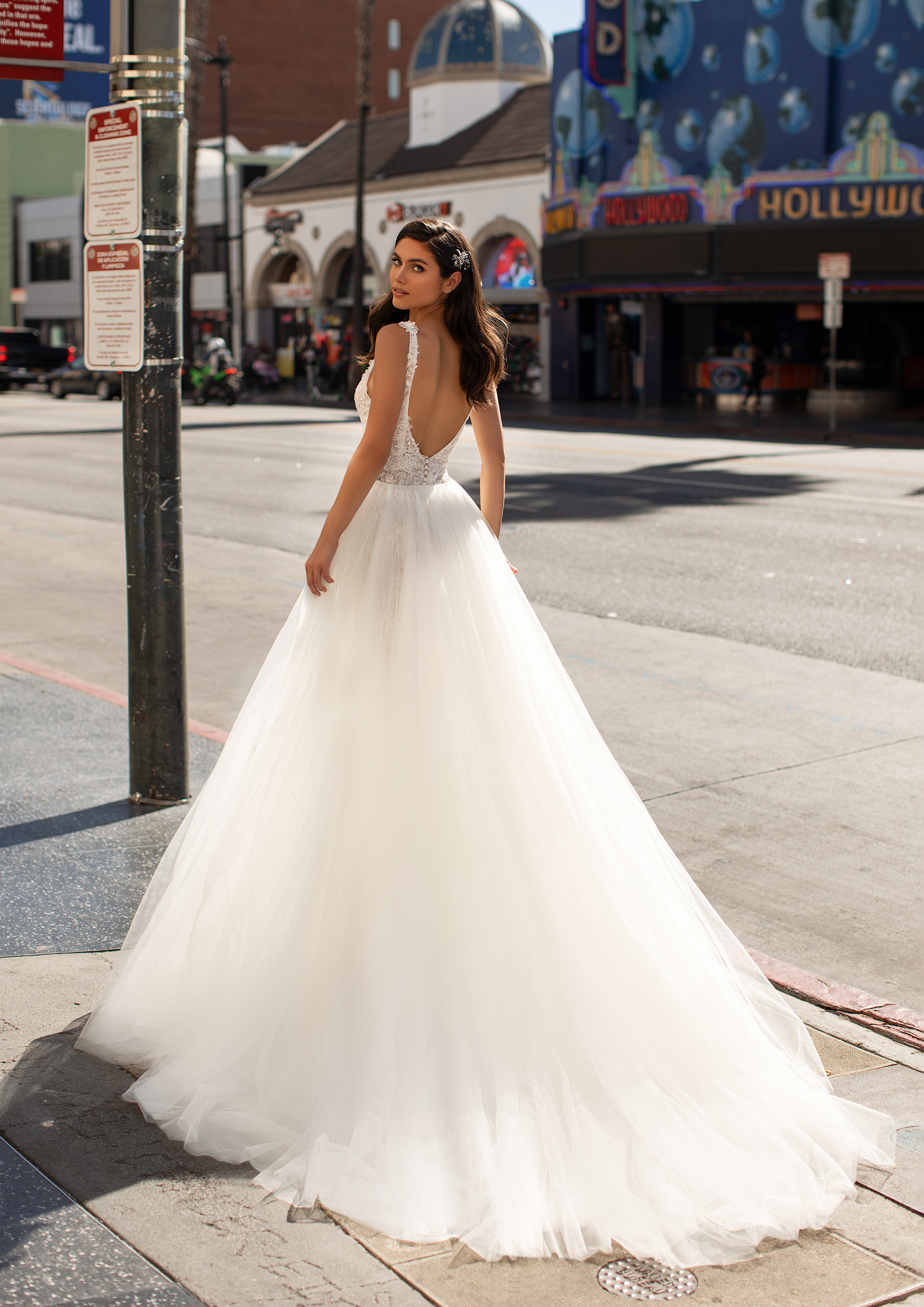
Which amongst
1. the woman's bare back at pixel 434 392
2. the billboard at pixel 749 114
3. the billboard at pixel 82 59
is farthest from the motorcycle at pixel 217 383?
the woman's bare back at pixel 434 392

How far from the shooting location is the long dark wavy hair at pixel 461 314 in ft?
11.2

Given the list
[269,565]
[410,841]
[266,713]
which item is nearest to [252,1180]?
[410,841]

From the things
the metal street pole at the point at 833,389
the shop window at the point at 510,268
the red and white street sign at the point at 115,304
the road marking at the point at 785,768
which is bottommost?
the road marking at the point at 785,768

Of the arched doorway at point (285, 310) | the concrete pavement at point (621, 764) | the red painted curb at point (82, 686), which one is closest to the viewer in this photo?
the concrete pavement at point (621, 764)

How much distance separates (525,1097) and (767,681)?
15.9ft

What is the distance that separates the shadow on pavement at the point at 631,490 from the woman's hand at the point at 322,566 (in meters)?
9.91

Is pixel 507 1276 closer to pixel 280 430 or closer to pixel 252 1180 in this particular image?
pixel 252 1180

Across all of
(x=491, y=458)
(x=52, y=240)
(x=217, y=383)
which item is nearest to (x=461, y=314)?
(x=491, y=458)

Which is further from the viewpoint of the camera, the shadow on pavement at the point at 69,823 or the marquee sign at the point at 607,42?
the marquee sign at the point at 607,42

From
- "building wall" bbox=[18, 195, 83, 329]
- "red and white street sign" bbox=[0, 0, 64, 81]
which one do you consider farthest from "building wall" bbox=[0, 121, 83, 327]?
"red and white street sign" bbox=[0, 0, 64, 81]

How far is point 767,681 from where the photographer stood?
751 cm

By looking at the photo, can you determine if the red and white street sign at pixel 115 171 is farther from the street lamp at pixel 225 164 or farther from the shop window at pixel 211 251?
the shop window at pixel 211 251

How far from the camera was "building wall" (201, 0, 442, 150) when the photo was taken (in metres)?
67.1

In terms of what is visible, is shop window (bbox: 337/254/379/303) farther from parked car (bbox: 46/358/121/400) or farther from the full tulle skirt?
the full tulle skirt
